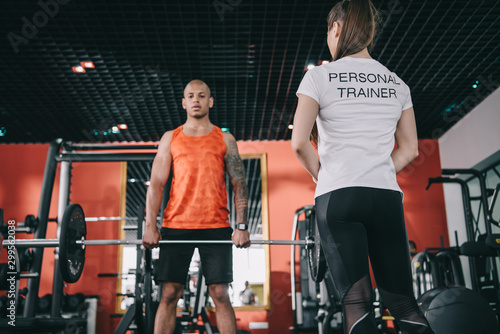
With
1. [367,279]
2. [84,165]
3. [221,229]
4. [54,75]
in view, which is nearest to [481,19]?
[221,229]

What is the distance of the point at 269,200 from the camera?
6.42m

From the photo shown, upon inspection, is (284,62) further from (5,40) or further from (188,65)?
(5,40)

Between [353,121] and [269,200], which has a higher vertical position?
[269,200]

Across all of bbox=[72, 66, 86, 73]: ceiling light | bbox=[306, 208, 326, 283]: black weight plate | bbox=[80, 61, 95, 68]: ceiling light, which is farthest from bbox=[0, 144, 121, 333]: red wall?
bbox=[306, 208, 326, 283]: black weight plate

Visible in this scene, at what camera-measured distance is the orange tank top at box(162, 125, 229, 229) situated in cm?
249

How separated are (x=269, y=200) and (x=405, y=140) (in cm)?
495

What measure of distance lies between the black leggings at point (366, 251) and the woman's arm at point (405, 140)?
22cm

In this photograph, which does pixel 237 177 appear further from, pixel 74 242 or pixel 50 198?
pixel 50 198

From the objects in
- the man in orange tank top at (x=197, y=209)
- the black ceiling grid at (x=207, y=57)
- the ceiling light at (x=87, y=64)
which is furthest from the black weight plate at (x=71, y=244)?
the ceiling light at (x=87, y=64)

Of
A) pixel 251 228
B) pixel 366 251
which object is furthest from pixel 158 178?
pixel 251 228

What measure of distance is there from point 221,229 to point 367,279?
1.34 metres
